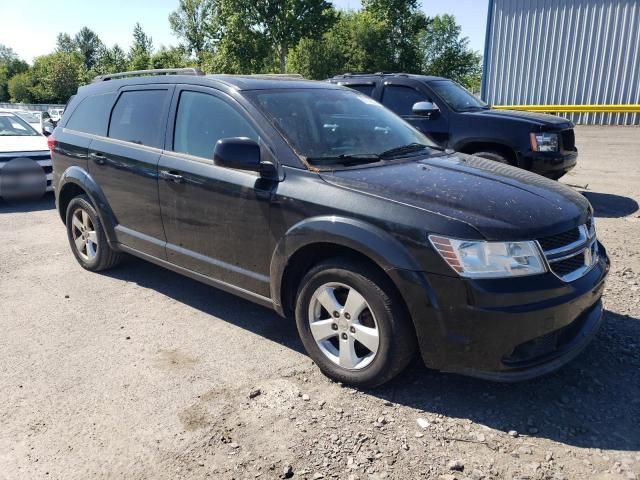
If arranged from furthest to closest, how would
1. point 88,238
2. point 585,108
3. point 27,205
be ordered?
point 585,108
point 27,205
point 88,238

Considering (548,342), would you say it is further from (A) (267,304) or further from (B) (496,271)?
(A) (267,304)

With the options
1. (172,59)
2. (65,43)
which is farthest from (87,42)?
(172,59)

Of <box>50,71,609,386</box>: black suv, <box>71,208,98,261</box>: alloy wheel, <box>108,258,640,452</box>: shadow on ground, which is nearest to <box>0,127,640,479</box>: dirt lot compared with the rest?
<box>108,258,640,452</box>: shadow on ground

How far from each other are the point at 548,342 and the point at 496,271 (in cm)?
57

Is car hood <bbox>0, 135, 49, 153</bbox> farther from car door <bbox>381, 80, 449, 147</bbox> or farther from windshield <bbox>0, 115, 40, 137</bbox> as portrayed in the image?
car door <bbox>381, 80, 449, 147</bbox>

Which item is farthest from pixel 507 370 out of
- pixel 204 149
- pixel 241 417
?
pixel 204 149

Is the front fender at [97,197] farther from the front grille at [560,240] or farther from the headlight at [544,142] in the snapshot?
the headlight at [544,142]

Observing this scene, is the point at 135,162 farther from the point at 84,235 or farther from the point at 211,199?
the point at 84,235

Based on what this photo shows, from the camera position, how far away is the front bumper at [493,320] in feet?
8.76

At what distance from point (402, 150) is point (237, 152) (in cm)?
127

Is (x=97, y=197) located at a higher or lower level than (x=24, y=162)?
higher

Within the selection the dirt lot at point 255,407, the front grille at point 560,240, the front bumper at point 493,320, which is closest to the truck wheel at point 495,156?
the dirt lot at point 255,407

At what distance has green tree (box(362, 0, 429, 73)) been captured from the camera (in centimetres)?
4400

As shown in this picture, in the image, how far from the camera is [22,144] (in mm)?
9039
